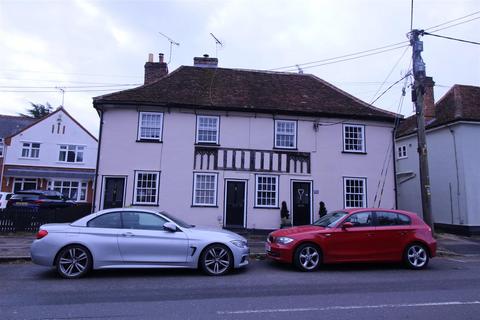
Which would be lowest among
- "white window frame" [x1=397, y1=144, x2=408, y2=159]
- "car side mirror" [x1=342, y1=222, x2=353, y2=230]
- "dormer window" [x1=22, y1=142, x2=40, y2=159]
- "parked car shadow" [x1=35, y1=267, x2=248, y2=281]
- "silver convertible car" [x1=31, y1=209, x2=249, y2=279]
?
"parked car shadow" [x1=35, y1=267, x2=248, y2=281]

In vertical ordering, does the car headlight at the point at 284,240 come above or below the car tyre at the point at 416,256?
above

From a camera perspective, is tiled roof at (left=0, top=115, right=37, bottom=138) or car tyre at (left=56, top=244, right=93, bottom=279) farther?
tiled roof at (left=0, top=115, right=37, bottom=138)

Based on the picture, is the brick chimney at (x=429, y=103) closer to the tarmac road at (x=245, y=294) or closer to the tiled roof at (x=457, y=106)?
the tiled roof at (x=457, y=106)

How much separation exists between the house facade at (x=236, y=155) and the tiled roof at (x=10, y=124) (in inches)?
1142

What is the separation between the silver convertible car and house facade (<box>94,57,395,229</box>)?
297 inches

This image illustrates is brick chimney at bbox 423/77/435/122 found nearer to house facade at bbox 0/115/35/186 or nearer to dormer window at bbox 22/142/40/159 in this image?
dormer window at bbox 22/142/40/159

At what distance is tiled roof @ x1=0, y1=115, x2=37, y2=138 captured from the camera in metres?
37.7

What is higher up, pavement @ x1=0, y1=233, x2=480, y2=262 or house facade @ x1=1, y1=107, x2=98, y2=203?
house facade @ x1=1, y1=107, x2=98, y2=203

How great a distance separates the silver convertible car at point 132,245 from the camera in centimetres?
755

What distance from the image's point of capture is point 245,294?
641 cm

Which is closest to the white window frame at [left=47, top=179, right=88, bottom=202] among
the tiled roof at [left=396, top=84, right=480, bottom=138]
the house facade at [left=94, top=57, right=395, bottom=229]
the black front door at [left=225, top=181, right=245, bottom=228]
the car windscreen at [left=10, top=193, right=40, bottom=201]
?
the car windscreen at [left=10, top=193, right=40, bottom=201]

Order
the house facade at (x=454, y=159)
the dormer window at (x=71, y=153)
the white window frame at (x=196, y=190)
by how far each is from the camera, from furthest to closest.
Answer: the dormer window at (x=71, y=153) → the house facade at (x=454, y=159) → the white window frame at (x=196, y=190)

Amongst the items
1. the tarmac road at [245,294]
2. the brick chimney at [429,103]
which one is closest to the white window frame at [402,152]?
the brick chimney at [429,103]

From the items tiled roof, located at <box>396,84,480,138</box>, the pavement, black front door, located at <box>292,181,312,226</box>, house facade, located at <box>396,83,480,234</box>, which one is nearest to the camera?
the pavement
